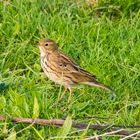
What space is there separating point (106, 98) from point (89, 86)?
0.38 m

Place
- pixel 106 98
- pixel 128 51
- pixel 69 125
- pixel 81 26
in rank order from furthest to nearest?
pixel 81 26 → pixel 128 51 → pixel 106 98 → pixel 69 125

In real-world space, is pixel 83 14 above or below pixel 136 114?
above

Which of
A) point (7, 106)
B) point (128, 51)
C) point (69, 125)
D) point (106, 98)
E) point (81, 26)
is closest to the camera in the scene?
point (69, 125)

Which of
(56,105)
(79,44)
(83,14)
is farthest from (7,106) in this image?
(83,14)

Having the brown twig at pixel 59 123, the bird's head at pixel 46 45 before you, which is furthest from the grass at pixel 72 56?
the bird's head at pixel 46 45

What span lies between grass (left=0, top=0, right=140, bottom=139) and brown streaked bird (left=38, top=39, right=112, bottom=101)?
0.39 feet

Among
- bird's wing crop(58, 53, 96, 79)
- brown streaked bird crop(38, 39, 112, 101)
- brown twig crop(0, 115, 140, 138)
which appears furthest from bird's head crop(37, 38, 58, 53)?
brown twig crop(0, 115, 140, 138)

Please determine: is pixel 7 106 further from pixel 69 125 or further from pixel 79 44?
pixel 79 44

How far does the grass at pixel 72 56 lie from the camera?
6.00 metres

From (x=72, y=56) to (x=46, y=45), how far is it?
19.6 inches

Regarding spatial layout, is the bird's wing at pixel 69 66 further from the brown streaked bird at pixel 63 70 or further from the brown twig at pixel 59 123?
the brown twig at pixel 59 123

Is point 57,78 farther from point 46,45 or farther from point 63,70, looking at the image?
point 46,45

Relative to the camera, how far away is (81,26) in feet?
26.5

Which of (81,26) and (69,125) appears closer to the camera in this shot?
(69,125)
